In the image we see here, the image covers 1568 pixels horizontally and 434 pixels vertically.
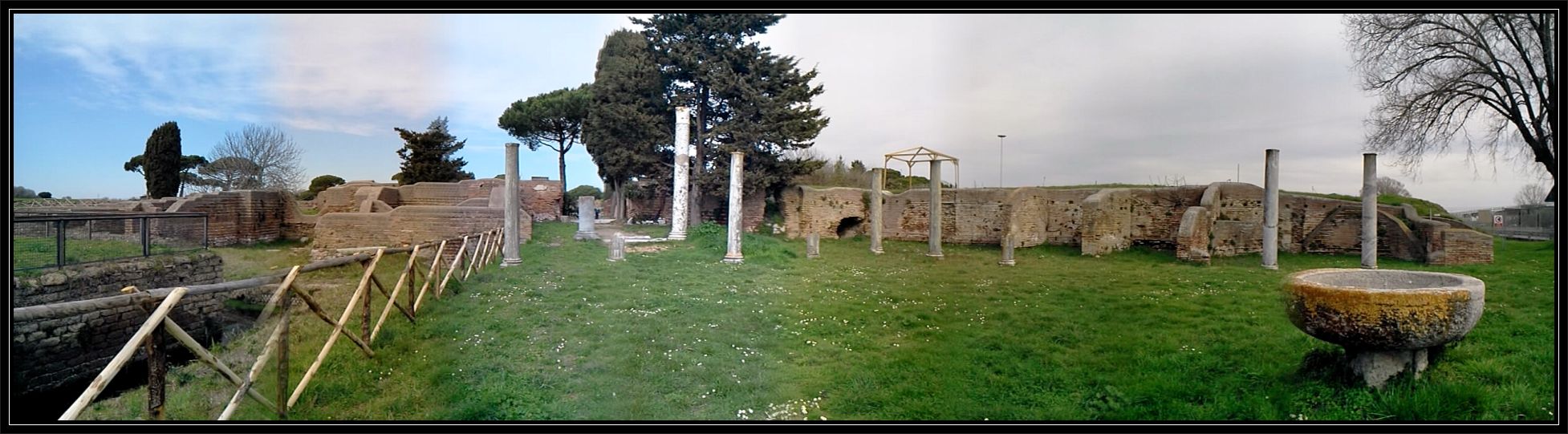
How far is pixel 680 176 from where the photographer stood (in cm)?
1345

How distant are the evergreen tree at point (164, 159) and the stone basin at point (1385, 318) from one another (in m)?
7.78

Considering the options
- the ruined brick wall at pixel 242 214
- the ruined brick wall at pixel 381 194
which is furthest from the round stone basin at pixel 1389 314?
the ruined brick wall at pixel 381 194

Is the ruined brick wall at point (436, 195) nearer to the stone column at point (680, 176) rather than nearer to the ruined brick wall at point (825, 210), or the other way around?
the stone column at point (680, 176)

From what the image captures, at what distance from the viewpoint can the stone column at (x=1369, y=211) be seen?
28.6ft

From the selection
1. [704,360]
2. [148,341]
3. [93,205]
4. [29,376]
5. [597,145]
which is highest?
[597,145]

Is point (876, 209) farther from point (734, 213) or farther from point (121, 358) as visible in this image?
point (121, 358)

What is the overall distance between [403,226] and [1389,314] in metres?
12.0

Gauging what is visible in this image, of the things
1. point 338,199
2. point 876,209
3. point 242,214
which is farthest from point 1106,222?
point 338,199

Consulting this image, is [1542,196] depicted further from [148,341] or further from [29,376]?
[29,376]

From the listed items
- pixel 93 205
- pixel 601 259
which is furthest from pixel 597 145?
pixel 93 205

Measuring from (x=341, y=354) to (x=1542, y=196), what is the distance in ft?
39.2

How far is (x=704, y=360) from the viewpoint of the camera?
3742 millimetres

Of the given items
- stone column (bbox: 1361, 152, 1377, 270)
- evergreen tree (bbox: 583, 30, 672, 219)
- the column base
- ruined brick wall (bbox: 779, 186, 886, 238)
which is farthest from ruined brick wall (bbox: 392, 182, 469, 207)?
stone column (bbox: 1361, 152, 1377, 270)

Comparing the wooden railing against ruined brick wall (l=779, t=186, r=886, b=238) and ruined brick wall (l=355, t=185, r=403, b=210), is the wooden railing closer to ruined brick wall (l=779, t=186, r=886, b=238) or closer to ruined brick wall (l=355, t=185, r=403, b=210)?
ruined brick wall (l=779, t=186, r=886, b=238)
